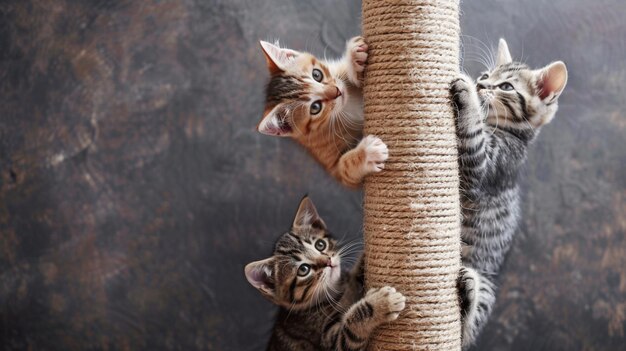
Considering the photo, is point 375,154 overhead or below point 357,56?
below

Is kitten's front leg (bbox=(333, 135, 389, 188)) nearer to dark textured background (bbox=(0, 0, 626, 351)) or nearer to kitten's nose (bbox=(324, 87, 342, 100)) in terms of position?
kitten's nose (bbox=(324, 87, 342, 100))

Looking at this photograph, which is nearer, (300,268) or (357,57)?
(357,57)

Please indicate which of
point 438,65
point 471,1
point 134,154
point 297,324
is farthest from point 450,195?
point 134,154

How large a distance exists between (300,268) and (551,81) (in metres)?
0.96

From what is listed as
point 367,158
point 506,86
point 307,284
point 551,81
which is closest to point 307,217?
point 307,284

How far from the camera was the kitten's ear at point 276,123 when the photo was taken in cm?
174

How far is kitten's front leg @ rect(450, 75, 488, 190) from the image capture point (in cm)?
143

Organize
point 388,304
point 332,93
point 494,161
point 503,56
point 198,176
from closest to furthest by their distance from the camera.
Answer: point 388,304 → point 494,161 → point 332,93 → point 503,56 → point 198,176

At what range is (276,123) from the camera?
5.85 ft

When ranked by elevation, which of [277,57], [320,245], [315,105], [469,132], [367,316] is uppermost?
[277,57]

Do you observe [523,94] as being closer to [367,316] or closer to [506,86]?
[506,86]

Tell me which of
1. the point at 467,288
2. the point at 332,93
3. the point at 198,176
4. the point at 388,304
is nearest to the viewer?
the point at 388,304

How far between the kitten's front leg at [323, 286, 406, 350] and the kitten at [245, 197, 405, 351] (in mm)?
98

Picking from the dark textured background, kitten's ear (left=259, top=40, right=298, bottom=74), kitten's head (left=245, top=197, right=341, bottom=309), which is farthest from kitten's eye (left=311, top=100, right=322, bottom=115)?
the dark textured background
